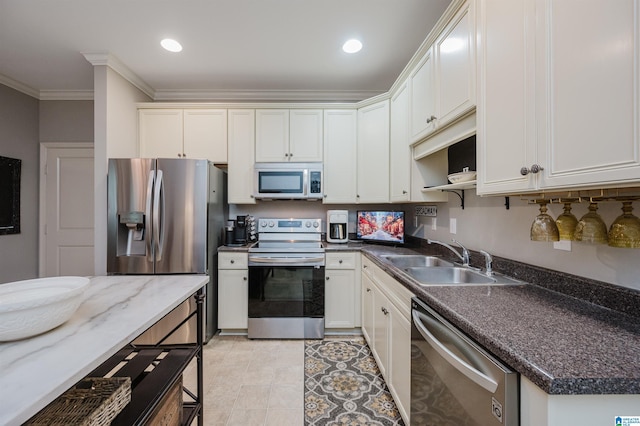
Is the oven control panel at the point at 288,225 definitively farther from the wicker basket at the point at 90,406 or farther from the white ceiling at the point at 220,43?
the wicker basket at the point at 90,406

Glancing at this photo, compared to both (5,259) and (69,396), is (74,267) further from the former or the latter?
(69,396)

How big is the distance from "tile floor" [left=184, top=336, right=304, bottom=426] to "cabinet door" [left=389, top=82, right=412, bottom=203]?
1.74 meters

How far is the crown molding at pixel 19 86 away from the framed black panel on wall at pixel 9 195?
826 millimetres

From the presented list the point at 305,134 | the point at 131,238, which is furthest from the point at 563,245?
the point at 131,238

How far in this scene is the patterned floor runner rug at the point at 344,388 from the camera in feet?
5.41

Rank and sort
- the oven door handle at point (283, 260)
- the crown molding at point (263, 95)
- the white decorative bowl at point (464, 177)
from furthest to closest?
the crown molding at point (263, 95) < the oven door handle at point (283, 260) < the white decorative bowl at point (464, 177)

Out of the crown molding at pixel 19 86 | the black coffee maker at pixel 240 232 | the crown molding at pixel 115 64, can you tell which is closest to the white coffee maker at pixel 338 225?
the black coffee maker at pixel 240 232

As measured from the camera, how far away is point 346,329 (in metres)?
2.71

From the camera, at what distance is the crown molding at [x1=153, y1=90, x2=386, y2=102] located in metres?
3.22

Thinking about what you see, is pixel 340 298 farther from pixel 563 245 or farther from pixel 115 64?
pixel 115 64

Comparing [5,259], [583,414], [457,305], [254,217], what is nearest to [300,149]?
[254,217]

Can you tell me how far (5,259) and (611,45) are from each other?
496 cm

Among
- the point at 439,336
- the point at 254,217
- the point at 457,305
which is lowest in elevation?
the point at 439,336

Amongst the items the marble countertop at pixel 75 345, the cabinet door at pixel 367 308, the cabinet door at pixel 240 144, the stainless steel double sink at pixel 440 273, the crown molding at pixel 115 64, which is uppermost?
the crown molding at pixel 115 64
